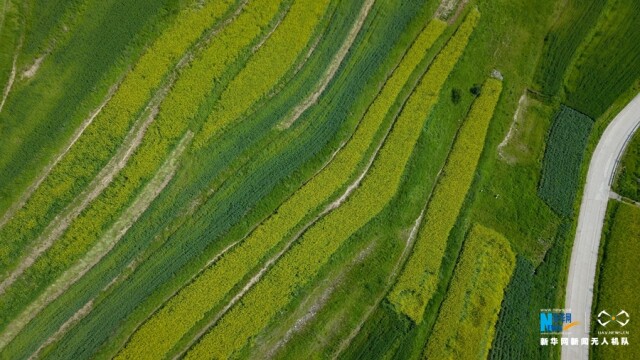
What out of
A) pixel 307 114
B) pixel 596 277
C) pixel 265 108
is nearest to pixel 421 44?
pixel 307 114

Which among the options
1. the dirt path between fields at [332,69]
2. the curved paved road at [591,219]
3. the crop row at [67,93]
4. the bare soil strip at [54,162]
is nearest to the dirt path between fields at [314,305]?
the dirt path between fields at [332,69]

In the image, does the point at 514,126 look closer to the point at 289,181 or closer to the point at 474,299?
the point at 474,299

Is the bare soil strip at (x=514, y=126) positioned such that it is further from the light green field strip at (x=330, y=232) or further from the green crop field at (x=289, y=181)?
the light green field strip at (x=330, y=232)

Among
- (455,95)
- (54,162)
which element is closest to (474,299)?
(455,95)

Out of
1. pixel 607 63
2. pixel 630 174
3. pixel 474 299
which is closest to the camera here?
pixel 474 299

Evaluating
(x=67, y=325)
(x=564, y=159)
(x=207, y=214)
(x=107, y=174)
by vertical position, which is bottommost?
(x=67, y=325)

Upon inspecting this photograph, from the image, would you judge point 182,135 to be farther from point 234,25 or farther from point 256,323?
point 256,323
